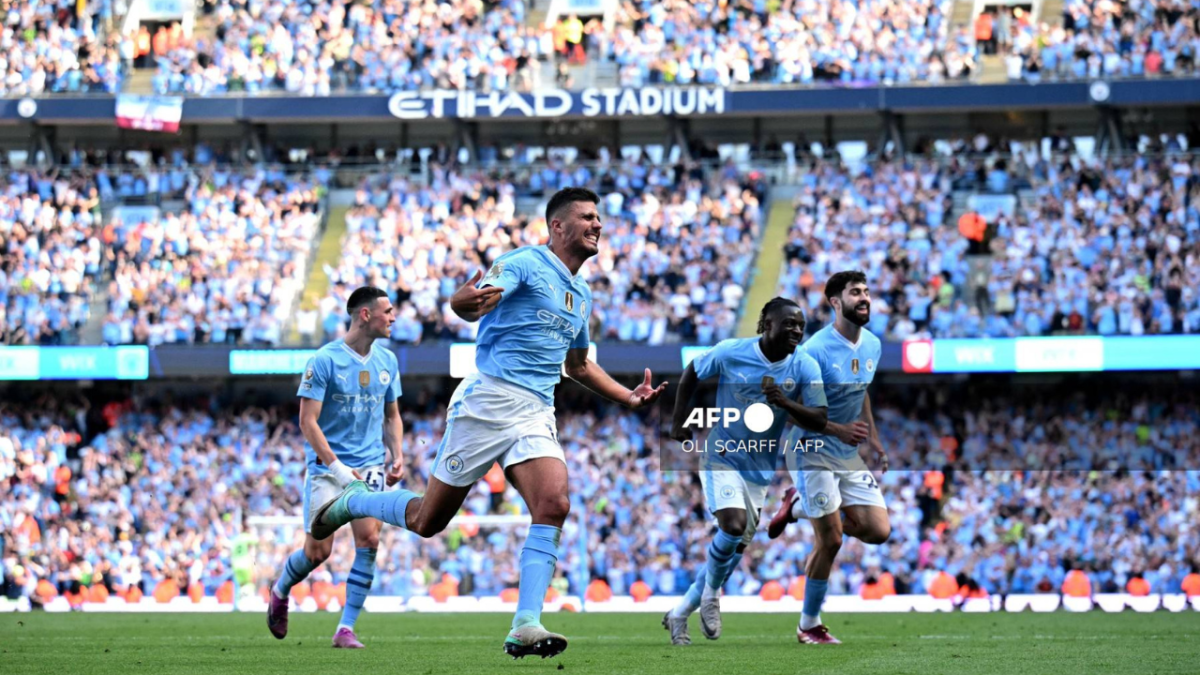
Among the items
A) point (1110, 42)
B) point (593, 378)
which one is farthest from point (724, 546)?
point (1110, 42)

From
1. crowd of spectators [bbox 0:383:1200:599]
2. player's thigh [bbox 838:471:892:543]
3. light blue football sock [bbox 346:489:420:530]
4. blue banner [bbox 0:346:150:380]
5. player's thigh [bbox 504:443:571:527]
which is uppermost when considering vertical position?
player's thigh [bbox 504:443:571:527]

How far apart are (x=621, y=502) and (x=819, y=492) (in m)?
14.4

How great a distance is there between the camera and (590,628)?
55.2 feet

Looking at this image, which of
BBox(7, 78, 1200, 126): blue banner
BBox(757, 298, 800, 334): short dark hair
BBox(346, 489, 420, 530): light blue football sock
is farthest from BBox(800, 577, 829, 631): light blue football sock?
BBox(7, 78, 1200, 126): blue banner

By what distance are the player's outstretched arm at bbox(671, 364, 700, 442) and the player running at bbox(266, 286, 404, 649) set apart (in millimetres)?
2088

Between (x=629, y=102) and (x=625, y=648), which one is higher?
(x=629, y=102)

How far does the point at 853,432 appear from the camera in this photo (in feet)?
39.6

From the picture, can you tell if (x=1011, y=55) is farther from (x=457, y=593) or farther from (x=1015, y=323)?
(x=457, y=593)

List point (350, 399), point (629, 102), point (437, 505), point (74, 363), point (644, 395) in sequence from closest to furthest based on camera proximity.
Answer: point (644, 395), point (437, 505), point (350, 399), point (74, 363), point (629, 102)

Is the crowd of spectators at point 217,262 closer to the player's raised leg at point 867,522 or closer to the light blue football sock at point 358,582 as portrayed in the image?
the light blue football sock at point 358,582

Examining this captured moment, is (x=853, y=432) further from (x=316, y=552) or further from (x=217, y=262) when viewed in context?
(x=217, y=262)

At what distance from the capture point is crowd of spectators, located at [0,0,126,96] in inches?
1427

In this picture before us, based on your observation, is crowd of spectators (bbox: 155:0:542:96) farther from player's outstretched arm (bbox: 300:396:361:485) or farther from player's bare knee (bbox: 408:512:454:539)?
player's bare knee (bbox: 408:512:454:539)

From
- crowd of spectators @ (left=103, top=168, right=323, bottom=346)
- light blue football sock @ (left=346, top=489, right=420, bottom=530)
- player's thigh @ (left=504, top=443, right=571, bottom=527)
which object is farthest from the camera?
crowd of spectators @ (left=103, top=168, right=323, bottom=346)
